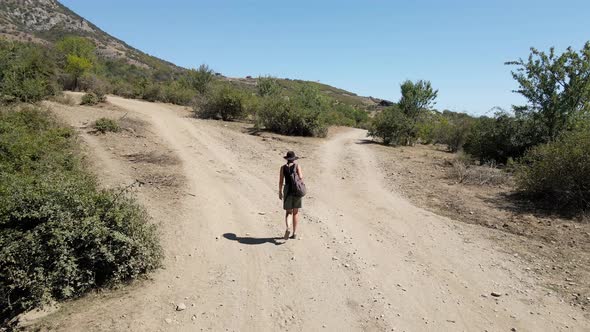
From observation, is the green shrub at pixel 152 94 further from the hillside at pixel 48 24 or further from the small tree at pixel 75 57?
the hillside at pixel 48 24

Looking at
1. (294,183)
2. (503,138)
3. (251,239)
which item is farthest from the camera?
(503,138)

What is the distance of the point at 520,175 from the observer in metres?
10.5

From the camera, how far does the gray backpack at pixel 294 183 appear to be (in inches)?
271

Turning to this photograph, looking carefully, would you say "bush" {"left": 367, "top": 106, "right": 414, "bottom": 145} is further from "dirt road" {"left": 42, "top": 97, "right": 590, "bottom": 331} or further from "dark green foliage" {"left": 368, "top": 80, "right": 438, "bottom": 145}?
"dirt road" {"left": 42, "top": 97, "right": 590, "bottom": 331}

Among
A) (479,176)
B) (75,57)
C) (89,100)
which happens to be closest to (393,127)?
(479,176)

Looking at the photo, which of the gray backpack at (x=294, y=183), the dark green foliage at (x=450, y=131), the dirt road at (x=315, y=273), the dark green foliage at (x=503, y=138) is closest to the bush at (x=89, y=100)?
the dirt road at (x=315, y=273)

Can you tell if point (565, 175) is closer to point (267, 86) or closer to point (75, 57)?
point (267, 86)

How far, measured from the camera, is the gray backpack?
22.6 feet

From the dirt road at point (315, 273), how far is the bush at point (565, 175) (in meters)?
2.91

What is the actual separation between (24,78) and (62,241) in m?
17.2

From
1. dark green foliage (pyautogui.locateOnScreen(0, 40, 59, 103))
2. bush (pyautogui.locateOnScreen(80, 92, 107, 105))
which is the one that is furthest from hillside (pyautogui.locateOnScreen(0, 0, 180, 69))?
bush (pyautogui.locateOnScreen(80, 92, 107, 105))

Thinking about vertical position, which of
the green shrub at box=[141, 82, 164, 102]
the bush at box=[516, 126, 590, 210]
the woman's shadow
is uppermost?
the green shrub at box=[141, 82, 164, 102]

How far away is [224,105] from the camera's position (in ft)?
78.3

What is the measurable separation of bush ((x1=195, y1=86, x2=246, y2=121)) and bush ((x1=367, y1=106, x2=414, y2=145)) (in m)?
8.34
